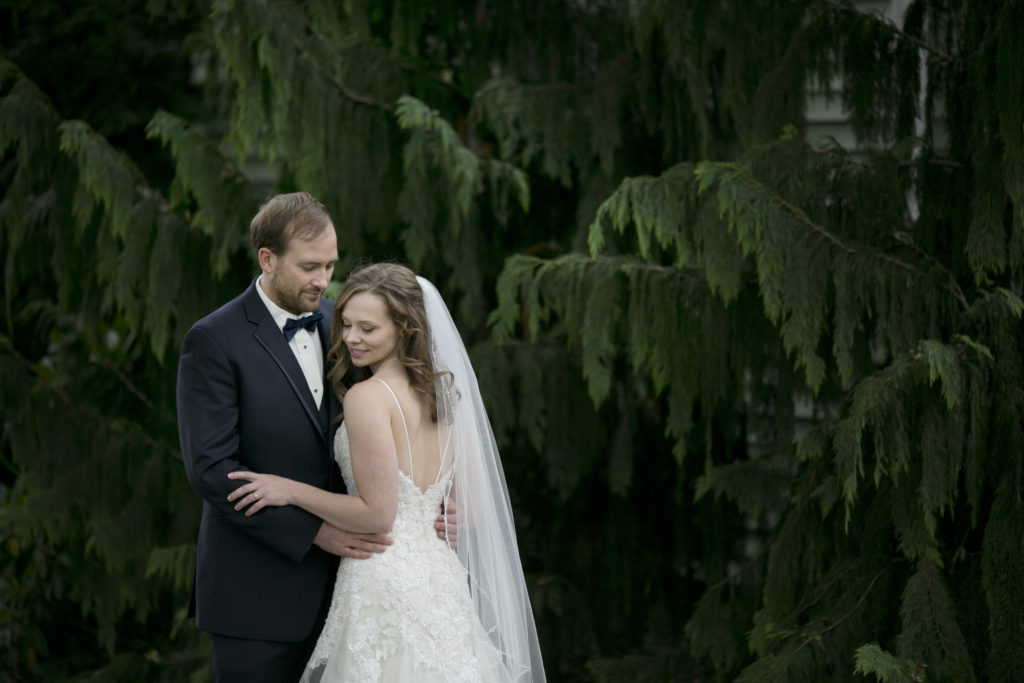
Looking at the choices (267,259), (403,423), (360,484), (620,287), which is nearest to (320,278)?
(267,259)

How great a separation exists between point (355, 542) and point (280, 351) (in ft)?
1.87

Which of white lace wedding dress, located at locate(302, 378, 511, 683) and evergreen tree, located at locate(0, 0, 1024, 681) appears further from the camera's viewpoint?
evergreen tree, located at locate(0, 0, 1024, 681)

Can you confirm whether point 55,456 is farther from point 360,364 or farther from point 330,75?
point 360,364

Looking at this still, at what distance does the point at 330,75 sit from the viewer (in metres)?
4.20

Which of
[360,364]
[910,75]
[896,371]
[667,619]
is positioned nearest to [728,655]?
[667,619]

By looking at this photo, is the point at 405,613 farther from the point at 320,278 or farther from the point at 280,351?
the point at 320,278

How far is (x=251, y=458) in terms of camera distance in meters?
2.79

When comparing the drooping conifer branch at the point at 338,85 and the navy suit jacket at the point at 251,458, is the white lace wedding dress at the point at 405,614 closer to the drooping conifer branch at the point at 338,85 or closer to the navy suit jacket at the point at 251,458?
the navy suit jacket at the point at 251,458

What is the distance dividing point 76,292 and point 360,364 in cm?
263

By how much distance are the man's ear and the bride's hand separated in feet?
1.86

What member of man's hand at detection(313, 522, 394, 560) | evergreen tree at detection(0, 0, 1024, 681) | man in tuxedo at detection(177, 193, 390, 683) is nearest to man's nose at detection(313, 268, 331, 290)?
man in tuxedo at detection(177, 193, 390, 683)

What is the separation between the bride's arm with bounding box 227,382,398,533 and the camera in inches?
104

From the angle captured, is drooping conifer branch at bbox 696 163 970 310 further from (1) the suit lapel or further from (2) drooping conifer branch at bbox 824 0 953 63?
(1) the suit lapel

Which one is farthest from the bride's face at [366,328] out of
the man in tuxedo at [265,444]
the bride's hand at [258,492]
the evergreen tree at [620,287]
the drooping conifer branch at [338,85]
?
the drooping conifer branch at [338,85]
